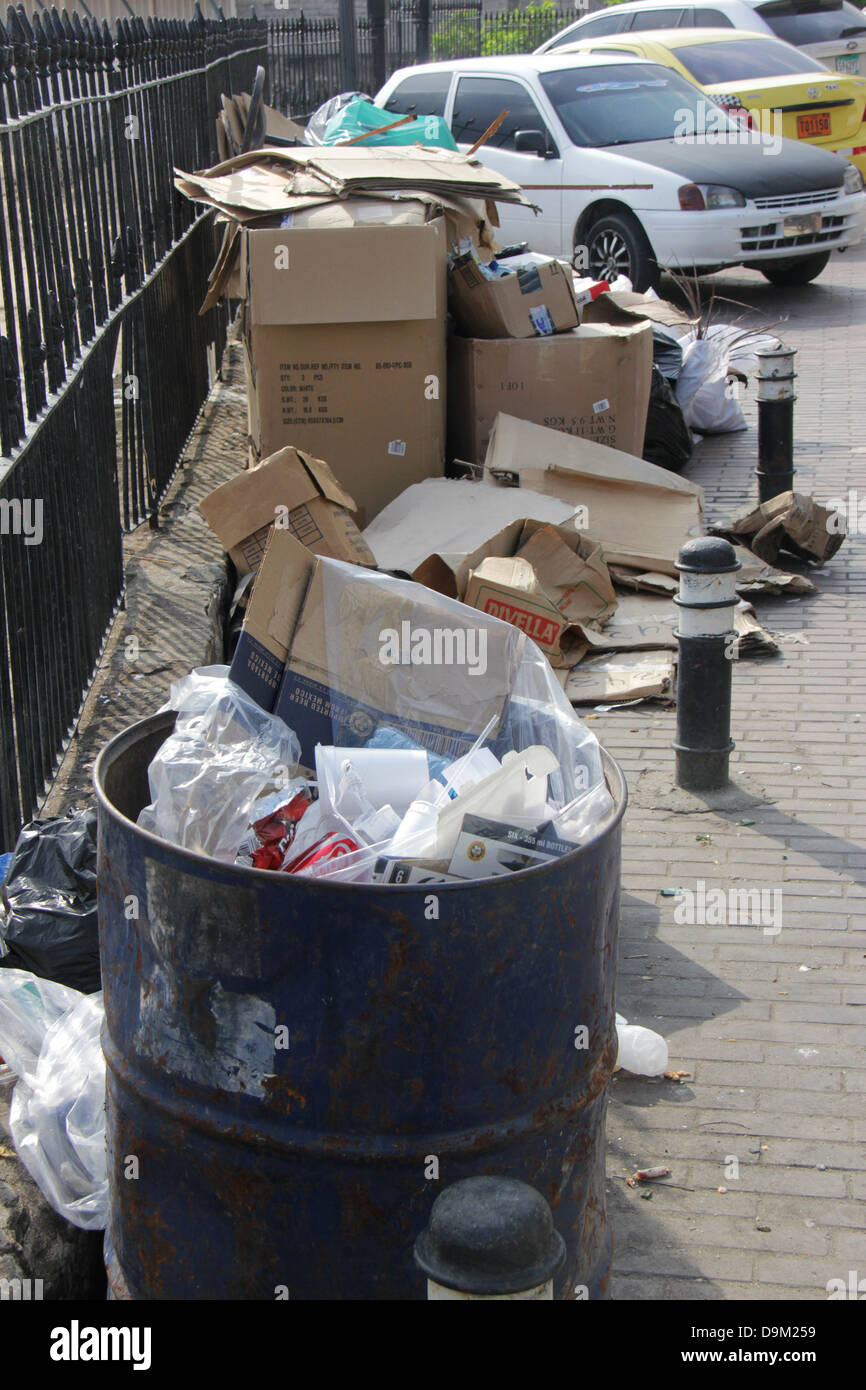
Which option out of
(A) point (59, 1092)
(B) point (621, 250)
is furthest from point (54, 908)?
(B) point (621, 250)

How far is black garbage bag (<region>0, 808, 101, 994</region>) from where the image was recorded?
315 centimetres

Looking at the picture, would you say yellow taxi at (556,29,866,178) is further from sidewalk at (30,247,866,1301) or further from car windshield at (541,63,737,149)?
sidewalk at (30,247,866,1301)

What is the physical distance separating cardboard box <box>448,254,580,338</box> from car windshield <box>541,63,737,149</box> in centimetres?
529

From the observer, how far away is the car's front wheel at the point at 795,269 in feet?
41.8

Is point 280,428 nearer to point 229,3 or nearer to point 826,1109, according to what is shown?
point 826,1109

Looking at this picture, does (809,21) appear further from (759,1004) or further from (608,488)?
(759,1004)

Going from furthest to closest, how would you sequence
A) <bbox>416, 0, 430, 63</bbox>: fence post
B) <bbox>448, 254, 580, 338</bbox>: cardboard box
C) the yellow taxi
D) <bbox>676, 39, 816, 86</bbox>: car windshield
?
<bbox>416, 0, 430, 63</bbox>: fence post
<bbox>676, 39, 816, 86</bbox>: car windshield
the yellow taxi
<bbox>448, 254, 580, 338</bbox>: cardboard box

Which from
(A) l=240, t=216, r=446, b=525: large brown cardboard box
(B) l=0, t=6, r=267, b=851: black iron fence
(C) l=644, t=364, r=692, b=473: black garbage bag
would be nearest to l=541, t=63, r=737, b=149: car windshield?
(C) l=644, t=364, r=692, b=473: black garbage bag

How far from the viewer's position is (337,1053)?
1977 mm

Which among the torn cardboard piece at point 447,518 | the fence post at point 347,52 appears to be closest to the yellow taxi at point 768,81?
the fence post at point 347,52

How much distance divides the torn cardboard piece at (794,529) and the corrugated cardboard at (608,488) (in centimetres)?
31

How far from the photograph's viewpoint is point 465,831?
2092 mm

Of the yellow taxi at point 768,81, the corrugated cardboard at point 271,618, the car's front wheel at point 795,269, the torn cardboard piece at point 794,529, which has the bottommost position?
the torn cardboard piece at point 794,529

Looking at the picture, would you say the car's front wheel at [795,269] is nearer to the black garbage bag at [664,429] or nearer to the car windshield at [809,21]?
the black garbage bag at [664,429]
